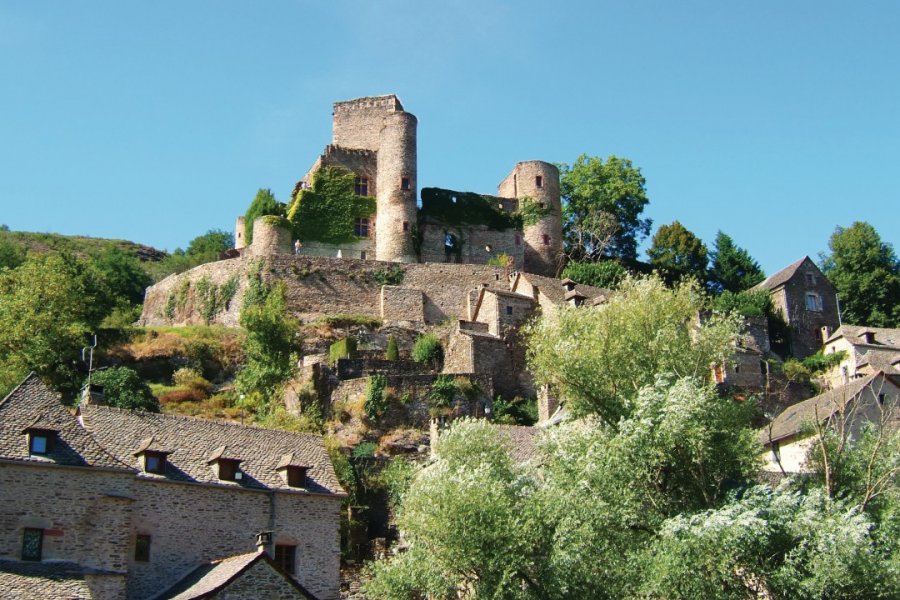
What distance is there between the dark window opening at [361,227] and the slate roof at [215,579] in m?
36.8

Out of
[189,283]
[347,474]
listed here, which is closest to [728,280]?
[189,283]

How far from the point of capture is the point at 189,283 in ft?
185

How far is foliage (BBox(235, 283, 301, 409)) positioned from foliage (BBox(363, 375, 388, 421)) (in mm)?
4206

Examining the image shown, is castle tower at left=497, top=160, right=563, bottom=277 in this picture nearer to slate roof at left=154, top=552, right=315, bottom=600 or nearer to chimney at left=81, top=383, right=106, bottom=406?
chimney at left=81, top=383, right=106, bottom=406

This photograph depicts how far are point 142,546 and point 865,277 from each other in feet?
176

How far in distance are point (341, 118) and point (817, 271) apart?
30982 millimetres

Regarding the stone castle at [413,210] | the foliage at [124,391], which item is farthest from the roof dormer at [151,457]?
the stone castle at [413,210]

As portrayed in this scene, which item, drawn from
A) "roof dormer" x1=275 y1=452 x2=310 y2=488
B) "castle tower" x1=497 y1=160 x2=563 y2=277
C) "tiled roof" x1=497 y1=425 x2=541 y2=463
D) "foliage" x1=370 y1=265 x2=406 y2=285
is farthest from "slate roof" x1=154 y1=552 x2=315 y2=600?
"castle tower" x1=497 y1=160 x2=563 y2=277

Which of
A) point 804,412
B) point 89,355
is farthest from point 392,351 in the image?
Answer: point 804,412

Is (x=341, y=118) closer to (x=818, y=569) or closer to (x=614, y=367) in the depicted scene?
(x=614, y=367)

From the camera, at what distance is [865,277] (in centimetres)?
6625

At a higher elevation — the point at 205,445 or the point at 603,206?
the point at 603,206

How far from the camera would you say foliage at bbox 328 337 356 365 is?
46250mm

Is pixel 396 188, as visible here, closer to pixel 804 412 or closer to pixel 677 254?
pixel 677 254
